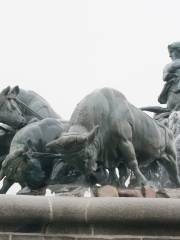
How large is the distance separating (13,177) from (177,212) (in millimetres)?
2739

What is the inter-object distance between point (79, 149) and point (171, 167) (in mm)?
1854

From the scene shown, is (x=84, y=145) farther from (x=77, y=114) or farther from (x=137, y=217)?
(x=137, y=217)

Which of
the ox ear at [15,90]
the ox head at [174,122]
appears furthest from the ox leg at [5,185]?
the ox head at [174,122]

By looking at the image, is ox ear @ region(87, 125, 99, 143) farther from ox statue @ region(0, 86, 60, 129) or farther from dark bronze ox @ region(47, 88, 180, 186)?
ox statue @ region(0, 86, 60, 129)

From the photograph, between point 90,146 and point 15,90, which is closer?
point 90,146

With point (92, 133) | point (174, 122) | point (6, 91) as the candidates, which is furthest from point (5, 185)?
point (174, 122)

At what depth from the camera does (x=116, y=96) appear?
12.4 meters

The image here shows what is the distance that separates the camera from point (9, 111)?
13.9 m

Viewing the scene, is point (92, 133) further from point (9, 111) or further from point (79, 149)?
point (9, 111)

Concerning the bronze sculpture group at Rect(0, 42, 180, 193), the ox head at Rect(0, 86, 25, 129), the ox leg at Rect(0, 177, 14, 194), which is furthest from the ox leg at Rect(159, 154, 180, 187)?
the ox head at Rect(0, 86, 25, 129)

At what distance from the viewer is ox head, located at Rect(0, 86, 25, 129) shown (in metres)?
13.9

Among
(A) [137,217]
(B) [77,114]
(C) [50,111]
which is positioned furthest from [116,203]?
(C) [50,111]

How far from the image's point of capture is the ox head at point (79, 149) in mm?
11703

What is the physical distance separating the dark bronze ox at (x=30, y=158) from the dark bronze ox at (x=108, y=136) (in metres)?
0.79
